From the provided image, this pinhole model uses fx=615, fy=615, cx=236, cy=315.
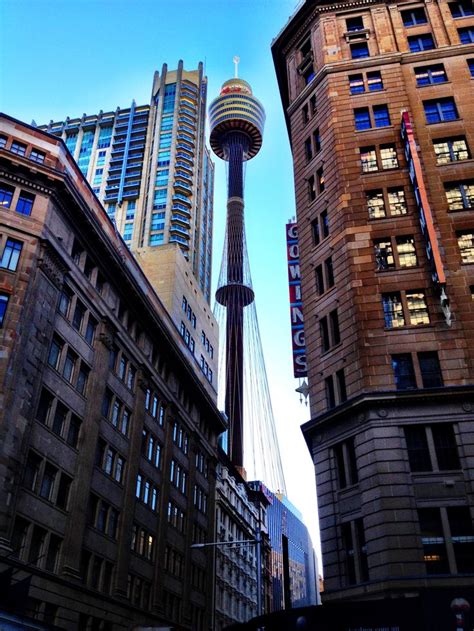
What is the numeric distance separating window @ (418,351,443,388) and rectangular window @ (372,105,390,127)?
18.3m

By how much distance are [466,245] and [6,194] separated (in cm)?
2854

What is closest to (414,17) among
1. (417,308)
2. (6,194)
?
(417,308)

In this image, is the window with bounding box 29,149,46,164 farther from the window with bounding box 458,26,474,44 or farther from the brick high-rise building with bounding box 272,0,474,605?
the window with bounding box 458,26,474,44

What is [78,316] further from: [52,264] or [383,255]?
[383,255]

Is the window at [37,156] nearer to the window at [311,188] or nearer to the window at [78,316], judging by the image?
the window at [78,316]

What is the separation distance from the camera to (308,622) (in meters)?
23.6

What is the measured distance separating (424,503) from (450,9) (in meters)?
39.4

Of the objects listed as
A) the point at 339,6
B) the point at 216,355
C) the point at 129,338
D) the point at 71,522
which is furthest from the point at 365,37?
the point at 216,355

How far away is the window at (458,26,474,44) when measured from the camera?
47156 mm

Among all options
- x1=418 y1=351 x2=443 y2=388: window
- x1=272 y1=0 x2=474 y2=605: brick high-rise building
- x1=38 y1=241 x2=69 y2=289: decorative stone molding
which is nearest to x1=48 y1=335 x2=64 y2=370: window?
x1=38 y1=241 x2=69 y2=289: decorative stone molding

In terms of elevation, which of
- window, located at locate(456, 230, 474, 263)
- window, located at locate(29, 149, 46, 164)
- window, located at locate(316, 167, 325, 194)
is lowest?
window, located at locate(456, 230, 474, 263)

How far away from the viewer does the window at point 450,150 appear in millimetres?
41256

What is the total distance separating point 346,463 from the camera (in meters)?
34.1

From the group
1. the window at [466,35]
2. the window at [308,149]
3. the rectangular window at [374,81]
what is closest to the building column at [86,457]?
the window at [308,149]
